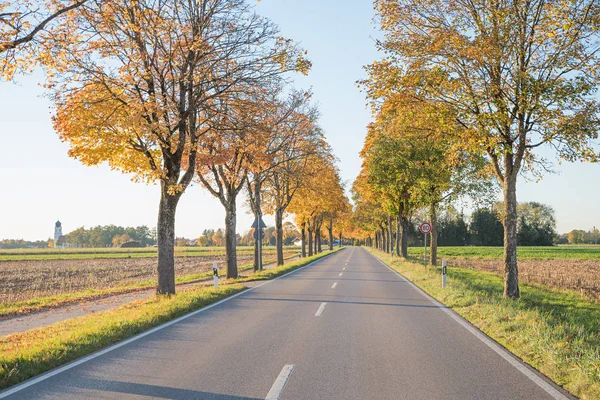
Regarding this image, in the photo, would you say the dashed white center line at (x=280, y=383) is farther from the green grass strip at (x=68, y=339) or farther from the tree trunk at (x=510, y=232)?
the tree trunk at (x=510, y=232)

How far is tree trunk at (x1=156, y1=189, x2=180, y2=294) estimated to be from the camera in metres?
14.1

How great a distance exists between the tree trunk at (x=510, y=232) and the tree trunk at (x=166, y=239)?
31.1 ft

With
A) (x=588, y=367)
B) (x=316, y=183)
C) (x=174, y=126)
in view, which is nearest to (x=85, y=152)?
(x=174, y=126)

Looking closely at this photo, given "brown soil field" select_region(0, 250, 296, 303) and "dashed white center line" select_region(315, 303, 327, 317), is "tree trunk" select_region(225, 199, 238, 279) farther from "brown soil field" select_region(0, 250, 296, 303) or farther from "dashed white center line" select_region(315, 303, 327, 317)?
"dashed white center line" select_region(315, 303, 327, 317)

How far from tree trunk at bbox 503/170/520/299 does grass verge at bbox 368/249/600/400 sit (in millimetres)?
708

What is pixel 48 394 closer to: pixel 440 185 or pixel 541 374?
pixel 541 374

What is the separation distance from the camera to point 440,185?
26.6 metres

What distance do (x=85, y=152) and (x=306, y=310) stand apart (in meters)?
7.44

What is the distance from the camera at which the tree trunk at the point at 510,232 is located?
41.5ft

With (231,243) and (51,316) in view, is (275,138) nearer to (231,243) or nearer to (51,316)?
(231,243)

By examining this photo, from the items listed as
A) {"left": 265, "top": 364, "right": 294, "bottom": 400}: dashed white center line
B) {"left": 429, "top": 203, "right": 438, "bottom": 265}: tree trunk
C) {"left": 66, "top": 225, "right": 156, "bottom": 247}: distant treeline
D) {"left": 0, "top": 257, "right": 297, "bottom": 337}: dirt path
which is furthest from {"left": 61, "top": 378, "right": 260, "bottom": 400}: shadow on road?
{"left": 66, "top": 225, "right": 156, "bottom": 247}: distant treeline

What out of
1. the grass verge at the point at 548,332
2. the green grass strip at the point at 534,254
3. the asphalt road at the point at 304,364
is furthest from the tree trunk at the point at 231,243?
the green grass strip at the point at 534,254

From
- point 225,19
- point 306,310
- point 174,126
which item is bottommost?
point 306,310

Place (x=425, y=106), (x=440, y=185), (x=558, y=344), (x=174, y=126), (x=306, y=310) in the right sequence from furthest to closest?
(x=440, y=185), (x=174, y=126), (x=425, y=106), (x=306, y=310), (x=558, y=344)
